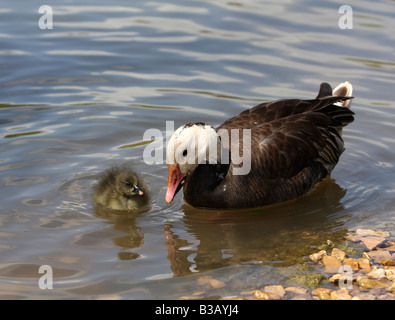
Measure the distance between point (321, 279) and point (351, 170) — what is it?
3.51 meters

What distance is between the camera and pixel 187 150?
805cm

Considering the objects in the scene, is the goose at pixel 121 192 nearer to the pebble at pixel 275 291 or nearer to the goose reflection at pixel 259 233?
the goose reflection at pixel 259 233

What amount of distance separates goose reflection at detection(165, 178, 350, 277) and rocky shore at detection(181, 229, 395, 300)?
10.8 inches

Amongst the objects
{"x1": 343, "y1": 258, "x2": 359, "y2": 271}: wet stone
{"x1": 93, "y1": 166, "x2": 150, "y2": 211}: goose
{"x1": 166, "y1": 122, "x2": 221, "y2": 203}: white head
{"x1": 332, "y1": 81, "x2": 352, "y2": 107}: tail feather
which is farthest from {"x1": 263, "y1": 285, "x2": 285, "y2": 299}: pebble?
{"x1": 332, "y1": 81, "x2": 352, "y2": 107}: tail feather

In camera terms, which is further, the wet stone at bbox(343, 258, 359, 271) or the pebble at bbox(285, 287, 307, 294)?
the wet stone at bbox(343, 258, 359, 271)

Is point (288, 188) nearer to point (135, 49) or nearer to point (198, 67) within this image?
point (198, 67)

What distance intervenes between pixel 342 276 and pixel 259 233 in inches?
60.9

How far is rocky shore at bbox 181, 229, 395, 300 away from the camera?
6348mm

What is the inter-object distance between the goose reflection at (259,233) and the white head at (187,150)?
585mm

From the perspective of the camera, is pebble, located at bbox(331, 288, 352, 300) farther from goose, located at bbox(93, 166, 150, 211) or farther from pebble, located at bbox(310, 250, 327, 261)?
goose, located at bbox(93, 166, 150, 211)

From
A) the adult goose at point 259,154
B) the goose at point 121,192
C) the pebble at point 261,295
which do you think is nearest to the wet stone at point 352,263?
the pebble at point 261,295

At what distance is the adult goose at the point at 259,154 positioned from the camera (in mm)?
8164
